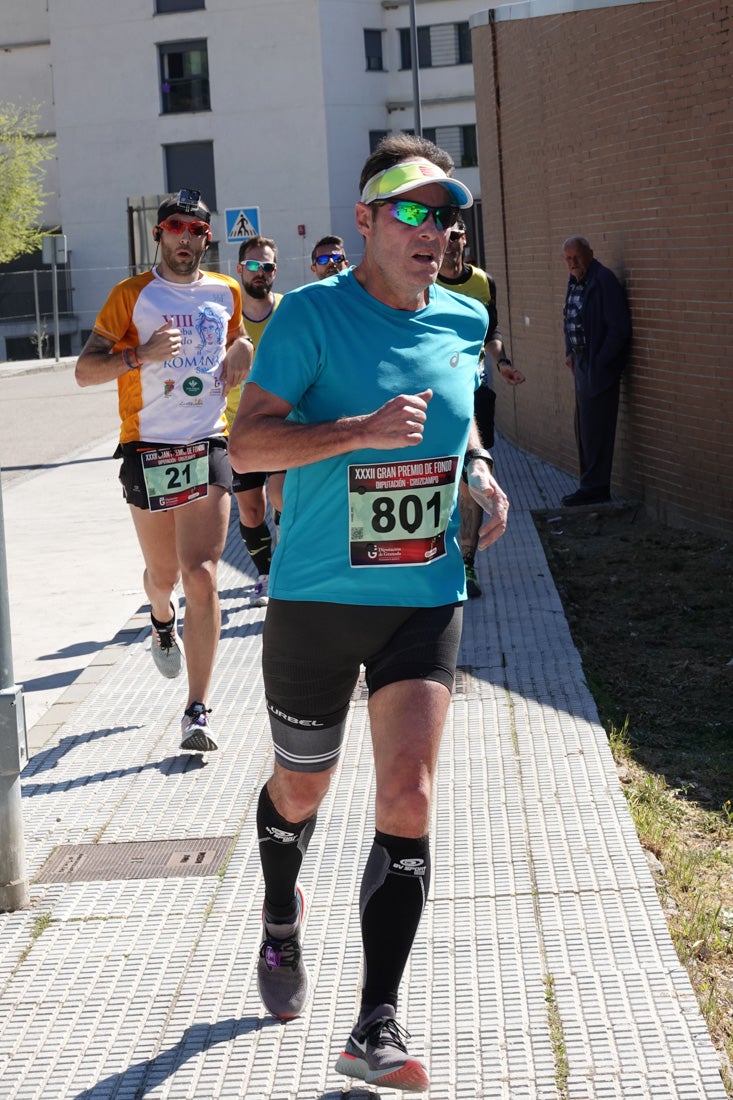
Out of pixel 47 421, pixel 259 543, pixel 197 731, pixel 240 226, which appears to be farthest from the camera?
pixel 240 226

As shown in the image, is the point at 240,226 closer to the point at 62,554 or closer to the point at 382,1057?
the point at 62,554

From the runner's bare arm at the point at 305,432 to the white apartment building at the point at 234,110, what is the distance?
46.5 metres

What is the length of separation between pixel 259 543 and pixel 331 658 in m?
5.26

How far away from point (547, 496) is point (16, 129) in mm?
46580

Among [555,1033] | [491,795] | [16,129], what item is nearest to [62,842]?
[491,795]

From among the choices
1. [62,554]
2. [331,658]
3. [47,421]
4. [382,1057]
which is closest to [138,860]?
[331,658]

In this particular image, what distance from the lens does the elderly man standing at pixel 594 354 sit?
11.1 meters

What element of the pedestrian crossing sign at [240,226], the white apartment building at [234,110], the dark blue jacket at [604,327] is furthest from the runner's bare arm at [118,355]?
the white apartment building at [234,110]

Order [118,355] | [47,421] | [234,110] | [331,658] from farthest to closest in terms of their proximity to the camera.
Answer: [234,110]
[47,421]
[118,355]
[331,658]

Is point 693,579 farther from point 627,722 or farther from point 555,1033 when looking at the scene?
point 555,1033

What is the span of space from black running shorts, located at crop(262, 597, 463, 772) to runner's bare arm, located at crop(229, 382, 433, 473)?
376mm

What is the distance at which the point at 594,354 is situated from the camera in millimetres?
11320

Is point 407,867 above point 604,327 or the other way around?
the other way around

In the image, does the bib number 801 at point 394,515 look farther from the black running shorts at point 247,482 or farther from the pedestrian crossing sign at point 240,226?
the pedestrian crossing sign at point 240,226
